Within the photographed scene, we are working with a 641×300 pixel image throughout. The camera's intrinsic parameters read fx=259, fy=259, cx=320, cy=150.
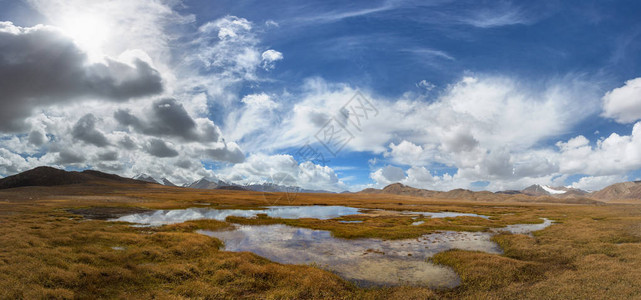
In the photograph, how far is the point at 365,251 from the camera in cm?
2714

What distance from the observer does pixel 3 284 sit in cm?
1261

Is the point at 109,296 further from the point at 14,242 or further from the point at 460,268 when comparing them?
the point at 460,268

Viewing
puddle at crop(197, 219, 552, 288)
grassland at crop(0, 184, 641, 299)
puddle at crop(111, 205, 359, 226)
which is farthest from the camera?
puddle at crop(111, 205, 359, 226)

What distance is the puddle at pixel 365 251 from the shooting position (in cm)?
1947

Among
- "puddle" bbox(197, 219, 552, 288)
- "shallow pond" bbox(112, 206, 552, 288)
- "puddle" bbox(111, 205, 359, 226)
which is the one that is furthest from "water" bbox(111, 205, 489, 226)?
"puddle" bbox(197, 219, 552, 288)

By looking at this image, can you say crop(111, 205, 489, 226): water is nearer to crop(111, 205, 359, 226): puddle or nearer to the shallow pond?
crop(111, 205, 359, 226): puddle

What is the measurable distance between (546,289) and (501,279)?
2442mm

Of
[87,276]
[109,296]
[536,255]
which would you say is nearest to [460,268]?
[536,255]

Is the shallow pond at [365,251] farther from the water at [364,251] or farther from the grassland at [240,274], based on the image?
the grassland at [240,274]

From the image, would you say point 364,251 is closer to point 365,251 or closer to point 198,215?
point 365,251

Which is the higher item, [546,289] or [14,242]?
[14,242]

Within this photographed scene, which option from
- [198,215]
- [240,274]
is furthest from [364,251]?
[198,215]

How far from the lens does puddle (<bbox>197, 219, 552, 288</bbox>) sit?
63.9 ft

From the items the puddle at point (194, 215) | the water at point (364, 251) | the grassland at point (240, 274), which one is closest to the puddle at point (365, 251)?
the water at point (364, 251)
